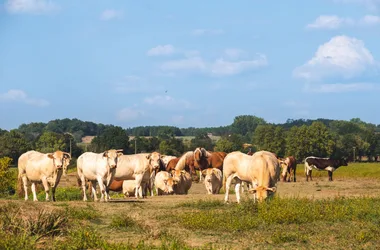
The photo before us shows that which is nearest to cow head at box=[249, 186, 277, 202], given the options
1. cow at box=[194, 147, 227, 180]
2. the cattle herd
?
the cattle herd

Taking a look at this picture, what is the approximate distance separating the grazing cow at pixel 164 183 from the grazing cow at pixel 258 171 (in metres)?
9.47

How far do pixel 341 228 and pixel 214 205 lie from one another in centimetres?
600

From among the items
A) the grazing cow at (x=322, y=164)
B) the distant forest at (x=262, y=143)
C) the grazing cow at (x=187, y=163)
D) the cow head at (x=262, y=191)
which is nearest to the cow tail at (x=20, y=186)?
the cow head at (x=262, y=191)

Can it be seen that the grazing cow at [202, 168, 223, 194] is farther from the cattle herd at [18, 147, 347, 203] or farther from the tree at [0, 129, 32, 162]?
the tree at [0, 129, 32, 162]

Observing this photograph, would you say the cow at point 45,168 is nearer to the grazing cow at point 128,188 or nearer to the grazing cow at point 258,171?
the grazing cow at point 258,171

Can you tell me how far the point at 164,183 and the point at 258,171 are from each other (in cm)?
1191

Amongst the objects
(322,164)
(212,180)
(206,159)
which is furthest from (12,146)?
(212,180)

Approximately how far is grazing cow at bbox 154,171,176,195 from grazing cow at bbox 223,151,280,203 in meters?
9.47

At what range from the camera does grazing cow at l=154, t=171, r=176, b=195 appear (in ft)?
100

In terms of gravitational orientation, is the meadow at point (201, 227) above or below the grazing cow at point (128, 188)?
below

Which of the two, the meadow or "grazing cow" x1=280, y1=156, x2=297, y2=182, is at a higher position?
"grazing cow" x1=280, y1=156, x2=297, y2=182

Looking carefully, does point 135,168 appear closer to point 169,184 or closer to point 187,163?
point 169,184

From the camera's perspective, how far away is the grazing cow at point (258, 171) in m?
18.7

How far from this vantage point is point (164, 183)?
30.8 metres
